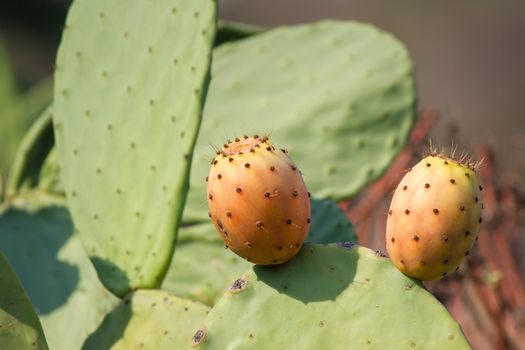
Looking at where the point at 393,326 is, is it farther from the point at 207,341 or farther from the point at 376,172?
the point at 376,172

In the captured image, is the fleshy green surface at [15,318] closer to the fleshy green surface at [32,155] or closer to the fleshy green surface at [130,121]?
the fleshy green surface at [130,121]

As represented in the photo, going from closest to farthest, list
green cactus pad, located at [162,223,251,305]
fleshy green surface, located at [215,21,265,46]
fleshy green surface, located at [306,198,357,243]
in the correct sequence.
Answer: fleshy green surface, located at [306,198,357,243] → green cactus pad, located at [162,223,251,305] → fleshy green surface, located at [215,21,265,46]

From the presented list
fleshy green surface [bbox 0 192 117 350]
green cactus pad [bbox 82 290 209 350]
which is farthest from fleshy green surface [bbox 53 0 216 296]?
fleshy green surface [bbox 0 192 117 350]

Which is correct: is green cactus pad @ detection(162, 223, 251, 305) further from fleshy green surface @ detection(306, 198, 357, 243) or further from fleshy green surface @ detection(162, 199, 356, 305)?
fleshy green surface @ detection(306, 198, 357, 243)

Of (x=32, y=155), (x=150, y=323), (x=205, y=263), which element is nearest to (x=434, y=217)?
(x=150, y=323)

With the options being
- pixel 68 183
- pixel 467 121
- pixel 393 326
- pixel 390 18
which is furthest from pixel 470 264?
pixel 390 18

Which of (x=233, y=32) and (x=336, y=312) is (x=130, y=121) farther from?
(x=233, y=32)
